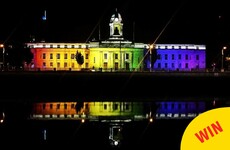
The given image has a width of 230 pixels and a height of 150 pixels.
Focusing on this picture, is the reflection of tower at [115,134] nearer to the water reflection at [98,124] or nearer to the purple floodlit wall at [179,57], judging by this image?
the water reflection at [98,124]

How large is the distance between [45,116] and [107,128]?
7631 mm

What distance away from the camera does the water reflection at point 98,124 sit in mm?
18188

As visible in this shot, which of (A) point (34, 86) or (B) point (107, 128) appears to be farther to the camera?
(A) point (34, 86)

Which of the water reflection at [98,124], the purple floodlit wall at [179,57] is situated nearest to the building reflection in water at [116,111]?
the water reflection at [98,124]

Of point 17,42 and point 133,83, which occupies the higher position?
point 17,42

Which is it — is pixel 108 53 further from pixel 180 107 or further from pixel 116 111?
pixel 116 111

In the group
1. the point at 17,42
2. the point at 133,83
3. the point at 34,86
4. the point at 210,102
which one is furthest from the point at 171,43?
the point at 210,102

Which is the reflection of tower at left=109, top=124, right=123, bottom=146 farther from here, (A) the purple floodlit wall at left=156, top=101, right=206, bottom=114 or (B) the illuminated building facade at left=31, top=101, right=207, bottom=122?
(A) the purple floodlit wall at left=156, top=101, right=206, bottom=114

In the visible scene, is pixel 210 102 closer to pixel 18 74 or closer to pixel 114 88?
pixel 114 88

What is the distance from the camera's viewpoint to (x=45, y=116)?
29172 millimetres

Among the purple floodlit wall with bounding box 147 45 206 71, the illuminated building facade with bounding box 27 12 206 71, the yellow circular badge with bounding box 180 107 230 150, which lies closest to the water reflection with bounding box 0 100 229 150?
the yellow circular badge with bounding box 180 107 230 150

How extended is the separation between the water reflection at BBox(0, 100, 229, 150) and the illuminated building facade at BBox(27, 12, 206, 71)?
54721 millimetres

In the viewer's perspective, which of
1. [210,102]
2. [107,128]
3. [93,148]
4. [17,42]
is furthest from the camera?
[17,42]

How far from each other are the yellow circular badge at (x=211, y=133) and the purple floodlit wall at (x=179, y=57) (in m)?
91.6
